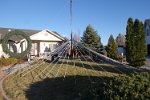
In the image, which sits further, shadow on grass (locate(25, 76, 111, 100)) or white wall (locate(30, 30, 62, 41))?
white wall (locate(30, 30, 62, 41))

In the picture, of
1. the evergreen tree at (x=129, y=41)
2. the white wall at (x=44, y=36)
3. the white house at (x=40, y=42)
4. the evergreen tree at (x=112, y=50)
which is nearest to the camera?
the evergreen tree at (x=129, y=41)

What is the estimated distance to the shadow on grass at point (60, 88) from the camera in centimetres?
1160

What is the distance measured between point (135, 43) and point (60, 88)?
14674 mm

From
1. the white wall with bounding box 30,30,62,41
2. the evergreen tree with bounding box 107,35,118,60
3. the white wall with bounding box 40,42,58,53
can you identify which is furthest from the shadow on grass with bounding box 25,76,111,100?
the white wall with bounding box 40,42,58,53

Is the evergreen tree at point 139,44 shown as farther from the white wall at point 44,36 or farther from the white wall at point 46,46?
the white wall at point 46,46

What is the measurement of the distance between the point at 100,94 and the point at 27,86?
6.85 meters

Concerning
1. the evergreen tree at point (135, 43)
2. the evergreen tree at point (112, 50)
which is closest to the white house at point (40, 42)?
the evergreen tree at point (112, 50)

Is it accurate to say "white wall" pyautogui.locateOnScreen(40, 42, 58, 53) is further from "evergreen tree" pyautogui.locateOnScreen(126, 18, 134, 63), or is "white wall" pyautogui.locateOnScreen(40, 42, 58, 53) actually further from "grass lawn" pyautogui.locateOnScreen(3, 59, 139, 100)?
"grass lawn" pyautogui.locateOnScreen(3, 59, 139, 100)

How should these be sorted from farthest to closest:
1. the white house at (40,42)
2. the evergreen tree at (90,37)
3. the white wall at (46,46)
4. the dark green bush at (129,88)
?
the evergreen tree at (90,37), the white wall at (46,46), the white house at (40,42), the dark green bush at (129,88)

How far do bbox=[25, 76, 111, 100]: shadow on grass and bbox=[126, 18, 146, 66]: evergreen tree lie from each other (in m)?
11.8

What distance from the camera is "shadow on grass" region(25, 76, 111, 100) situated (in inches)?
457

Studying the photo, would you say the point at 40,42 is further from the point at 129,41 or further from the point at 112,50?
the point at 129,41

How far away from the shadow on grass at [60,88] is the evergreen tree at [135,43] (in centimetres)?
1184

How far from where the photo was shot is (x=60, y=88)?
42.0 feet
